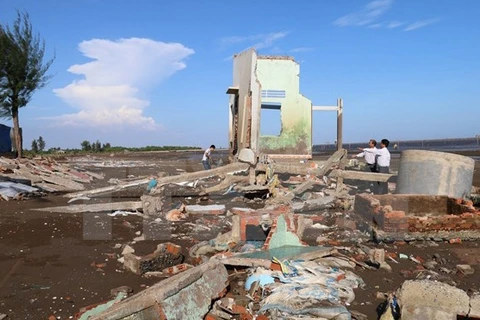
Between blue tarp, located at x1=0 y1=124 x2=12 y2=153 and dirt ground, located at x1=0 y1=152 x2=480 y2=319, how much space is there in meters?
17.5

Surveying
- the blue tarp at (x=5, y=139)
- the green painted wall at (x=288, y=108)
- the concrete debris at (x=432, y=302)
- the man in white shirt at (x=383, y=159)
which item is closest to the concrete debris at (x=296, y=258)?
the concrete debris at (x=432, y=302)

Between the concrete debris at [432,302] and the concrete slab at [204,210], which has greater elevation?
the concrete debris at [432,302]

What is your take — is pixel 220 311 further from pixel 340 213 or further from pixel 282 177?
pixel 282 177

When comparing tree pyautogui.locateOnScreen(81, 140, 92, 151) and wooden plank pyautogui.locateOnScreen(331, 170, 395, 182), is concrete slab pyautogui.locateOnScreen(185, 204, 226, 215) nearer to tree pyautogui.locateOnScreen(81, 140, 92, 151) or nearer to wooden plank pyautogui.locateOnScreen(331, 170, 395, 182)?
wooden plank pyautogui.locateOnScreen(331, 170, 395, 182)

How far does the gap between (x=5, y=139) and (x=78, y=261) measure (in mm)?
22025

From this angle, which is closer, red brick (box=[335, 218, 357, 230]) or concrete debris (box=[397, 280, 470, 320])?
concrete debris (box=[397, 280, 470, 320])

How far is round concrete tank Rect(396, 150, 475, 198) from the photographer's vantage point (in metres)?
7.40

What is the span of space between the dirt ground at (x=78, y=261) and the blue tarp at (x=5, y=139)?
57.5ft

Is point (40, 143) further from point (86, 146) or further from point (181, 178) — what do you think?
point (181, 178)

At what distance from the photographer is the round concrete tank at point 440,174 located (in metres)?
7.40

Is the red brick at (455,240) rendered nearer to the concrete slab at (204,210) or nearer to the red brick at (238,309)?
the red brick at (238,309)

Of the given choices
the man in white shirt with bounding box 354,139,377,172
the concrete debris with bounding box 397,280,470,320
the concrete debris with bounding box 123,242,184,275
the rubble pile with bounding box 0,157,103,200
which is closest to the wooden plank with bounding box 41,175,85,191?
the rubble pile with bounding box 0,157,103,200

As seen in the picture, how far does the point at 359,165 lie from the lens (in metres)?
13.8

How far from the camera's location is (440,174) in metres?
7.41
